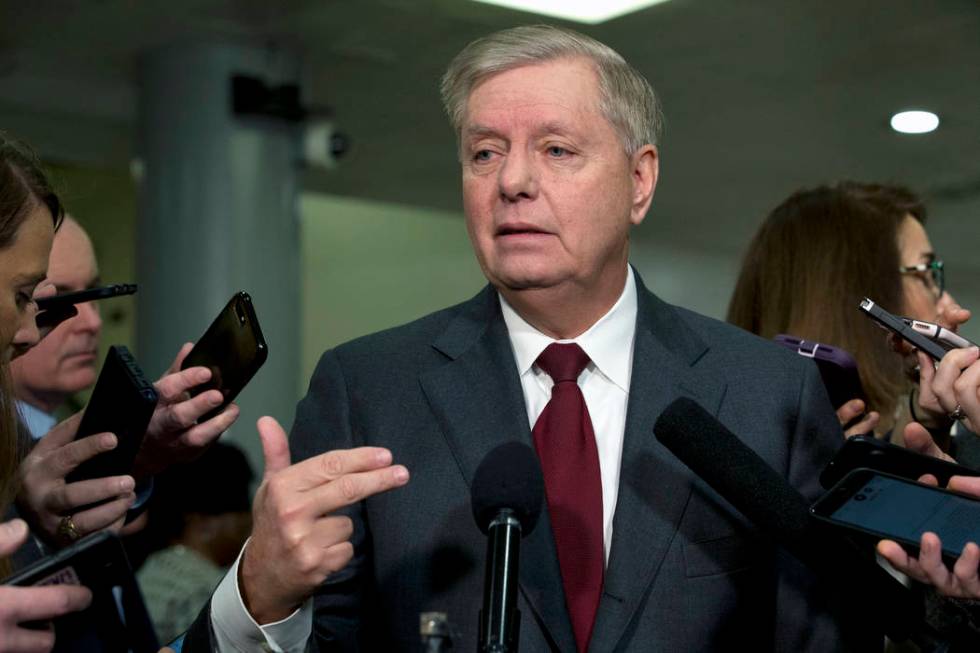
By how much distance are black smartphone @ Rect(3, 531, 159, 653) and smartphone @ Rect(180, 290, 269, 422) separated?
0.55 m

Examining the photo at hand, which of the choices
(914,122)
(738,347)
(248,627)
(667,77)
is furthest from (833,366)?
(914,122)

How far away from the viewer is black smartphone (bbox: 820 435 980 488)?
1399 millimetres

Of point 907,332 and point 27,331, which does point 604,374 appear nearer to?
point 907,332

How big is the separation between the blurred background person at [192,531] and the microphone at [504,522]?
2230 millimetres

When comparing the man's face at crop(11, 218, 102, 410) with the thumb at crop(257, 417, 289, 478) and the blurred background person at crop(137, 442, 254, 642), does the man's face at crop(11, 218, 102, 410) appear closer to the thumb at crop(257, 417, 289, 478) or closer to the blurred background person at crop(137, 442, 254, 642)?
the blurred background person at crop(137, 442, 254, 642)

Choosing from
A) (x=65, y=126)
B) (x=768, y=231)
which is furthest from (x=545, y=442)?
(x=65, y=126)

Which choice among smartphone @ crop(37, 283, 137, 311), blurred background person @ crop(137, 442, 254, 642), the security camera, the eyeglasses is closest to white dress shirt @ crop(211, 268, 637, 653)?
smartphone @ crop(37, 283, 137, 311)

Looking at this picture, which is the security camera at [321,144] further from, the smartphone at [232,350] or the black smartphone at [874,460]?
the black smartphone at [874,460]

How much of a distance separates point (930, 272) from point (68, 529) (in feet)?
5.35

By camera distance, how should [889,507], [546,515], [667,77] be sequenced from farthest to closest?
[667,77], [546,515], [889,507]

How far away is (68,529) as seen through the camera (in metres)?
1.83

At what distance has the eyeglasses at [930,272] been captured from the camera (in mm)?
2529

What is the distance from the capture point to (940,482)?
4.83ft

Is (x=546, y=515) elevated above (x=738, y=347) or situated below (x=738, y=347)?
below
